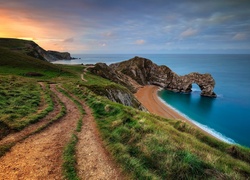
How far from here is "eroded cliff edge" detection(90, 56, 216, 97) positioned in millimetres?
88500

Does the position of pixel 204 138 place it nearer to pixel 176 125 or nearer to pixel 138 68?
pixel 176 125

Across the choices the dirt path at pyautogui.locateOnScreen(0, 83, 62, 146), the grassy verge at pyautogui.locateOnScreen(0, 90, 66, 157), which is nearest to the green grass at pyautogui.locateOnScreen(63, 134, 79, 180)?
the grassy verge at pyautogui.locateOnScreen(0, 90, 66, 157)

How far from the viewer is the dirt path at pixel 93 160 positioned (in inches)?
381

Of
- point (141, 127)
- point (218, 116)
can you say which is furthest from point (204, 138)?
point (218, 116)

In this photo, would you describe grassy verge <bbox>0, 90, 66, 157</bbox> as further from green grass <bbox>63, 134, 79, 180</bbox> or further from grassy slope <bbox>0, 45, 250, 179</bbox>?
grassy slope <bbox>0, 45, 250, 179</bbox>

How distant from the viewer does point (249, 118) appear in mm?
57750

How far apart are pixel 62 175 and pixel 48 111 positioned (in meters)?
12.1

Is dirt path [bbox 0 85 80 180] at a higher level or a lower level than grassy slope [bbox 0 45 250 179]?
lower

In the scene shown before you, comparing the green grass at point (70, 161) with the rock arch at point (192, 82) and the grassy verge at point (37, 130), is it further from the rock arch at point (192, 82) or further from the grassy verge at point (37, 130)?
the rock arch at point (192, 82)

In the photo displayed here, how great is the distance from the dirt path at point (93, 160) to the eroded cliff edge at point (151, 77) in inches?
2805

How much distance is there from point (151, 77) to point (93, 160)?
4112 inches

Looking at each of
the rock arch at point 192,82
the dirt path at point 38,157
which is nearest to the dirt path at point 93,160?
the dirt path at point 38,157

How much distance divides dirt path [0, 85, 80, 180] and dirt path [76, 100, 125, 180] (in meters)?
1.25

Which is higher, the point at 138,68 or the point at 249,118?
the point at 138,68
